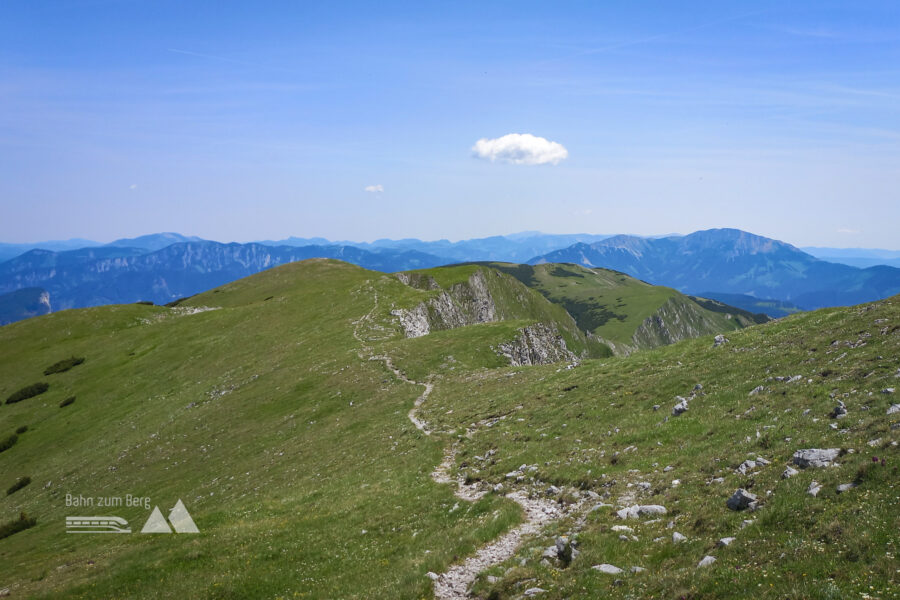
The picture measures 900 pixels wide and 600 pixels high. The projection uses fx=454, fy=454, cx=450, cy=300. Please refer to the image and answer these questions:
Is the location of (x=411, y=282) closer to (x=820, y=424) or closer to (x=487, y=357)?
(x=487, y=357)

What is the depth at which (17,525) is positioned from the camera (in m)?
36.8

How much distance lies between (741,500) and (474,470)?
13533 mm

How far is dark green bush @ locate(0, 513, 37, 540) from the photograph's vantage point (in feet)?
118

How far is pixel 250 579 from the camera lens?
17328 mm

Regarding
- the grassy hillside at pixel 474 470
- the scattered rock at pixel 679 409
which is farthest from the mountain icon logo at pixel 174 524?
the scattered rock at pixel 679 409

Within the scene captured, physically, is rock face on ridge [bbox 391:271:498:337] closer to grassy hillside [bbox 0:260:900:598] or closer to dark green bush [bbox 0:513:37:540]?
grassy hillside [bbox 0:260:900:598]

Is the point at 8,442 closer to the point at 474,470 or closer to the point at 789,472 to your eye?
the point at 474,470

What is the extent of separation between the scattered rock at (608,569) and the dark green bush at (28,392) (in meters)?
90.1

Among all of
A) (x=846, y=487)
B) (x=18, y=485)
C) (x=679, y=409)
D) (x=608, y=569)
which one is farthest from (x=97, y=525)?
(x=846, y=487)

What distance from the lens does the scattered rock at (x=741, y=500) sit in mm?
13148

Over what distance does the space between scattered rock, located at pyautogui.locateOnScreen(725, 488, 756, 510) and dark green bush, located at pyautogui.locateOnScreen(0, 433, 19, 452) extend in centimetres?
7760

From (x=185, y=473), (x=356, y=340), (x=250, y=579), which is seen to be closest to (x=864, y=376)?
(x=250, y=579)

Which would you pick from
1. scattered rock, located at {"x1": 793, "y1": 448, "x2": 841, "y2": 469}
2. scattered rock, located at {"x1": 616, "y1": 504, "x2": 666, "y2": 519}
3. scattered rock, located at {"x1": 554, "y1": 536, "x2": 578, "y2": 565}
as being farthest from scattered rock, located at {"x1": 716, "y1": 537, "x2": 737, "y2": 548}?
scattered rock, located at {"x1": 793, "y1": 448, "x2": 841, "y2": 469}

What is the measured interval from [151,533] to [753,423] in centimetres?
3174
